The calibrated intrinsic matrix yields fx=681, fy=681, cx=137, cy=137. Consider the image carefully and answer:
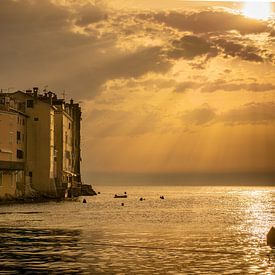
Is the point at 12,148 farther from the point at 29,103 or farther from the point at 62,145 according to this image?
the point at 62,145

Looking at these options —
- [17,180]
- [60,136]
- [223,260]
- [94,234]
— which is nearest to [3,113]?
[17,180]

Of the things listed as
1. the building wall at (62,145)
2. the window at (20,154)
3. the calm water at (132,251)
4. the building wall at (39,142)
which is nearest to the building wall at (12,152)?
the window at (20,154)

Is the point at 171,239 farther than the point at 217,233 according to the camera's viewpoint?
No

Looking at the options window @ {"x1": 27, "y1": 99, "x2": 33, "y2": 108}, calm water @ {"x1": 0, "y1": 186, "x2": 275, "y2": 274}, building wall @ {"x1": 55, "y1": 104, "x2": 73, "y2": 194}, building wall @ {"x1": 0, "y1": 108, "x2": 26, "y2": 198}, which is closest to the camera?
calm water @ {"x1": 0, "y1": 186, "x2": 275, "y2": 274}

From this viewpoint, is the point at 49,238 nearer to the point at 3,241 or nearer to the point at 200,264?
the point at 3,241

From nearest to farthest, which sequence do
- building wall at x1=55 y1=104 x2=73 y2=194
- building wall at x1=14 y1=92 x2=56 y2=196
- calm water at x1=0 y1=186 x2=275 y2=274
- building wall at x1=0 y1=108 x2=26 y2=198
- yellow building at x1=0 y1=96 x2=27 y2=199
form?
1. calm water at x1=0 y1=186 x2=275 y2=274
2. building wall at x1=0 y1=108 x2=26 y2=198
3. yellow building at x1=0 y1=96 x2=27 y2=199
4. building wall at x1=14 y1=92 x2=56 y2=196
5. building wall at x1=55 y1=104 x2=73 y2=194

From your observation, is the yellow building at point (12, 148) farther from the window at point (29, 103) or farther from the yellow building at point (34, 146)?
the window at point (29, 103)

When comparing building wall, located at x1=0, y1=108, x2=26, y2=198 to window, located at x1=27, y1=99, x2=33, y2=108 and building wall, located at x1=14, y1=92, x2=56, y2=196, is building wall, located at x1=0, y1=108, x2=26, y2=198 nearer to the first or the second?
building wall, located at x1=14, y1=92, x2=56, y2=196

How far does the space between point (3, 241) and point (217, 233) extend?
57.8 ft

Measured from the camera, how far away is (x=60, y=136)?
403ft

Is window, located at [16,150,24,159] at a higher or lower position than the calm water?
higher

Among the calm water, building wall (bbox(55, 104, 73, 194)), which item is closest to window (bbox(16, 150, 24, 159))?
building wall (bbox(55, 104, 73, 194))

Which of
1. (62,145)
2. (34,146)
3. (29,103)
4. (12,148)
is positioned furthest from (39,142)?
(62,145)

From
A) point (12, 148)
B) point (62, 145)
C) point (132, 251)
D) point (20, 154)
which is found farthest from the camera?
point (62, 145)
